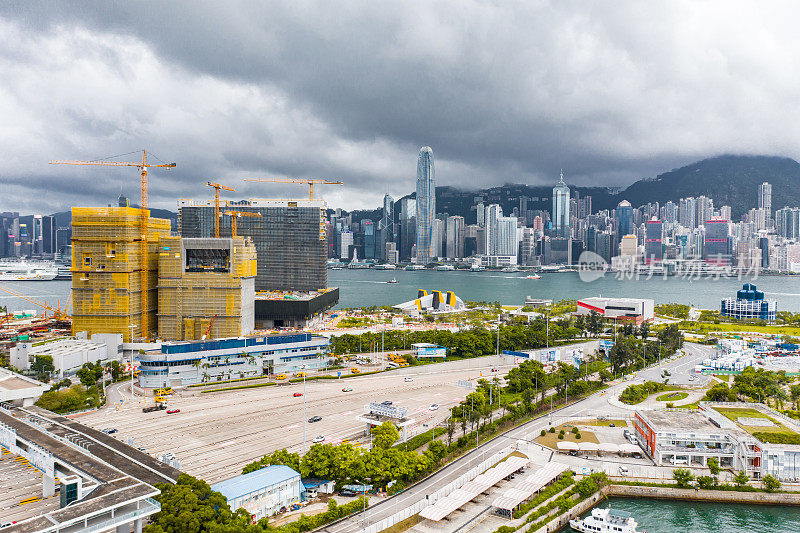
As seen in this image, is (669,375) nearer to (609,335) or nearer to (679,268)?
(609,335)

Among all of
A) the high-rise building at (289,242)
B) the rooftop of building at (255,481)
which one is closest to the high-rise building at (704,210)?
the high-rise building at (289,242)

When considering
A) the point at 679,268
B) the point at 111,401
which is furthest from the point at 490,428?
the point at 679,268

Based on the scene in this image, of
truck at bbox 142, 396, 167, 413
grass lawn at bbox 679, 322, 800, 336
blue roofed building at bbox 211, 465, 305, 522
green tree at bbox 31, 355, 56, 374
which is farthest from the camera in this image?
grass lawn at bbox 679, 322, 800, 336

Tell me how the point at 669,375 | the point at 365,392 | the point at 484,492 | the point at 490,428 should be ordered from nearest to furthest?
the point at 484,492 → the point at 490,428 → the point at 365,392 → the point at 669,375

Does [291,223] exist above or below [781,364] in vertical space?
above

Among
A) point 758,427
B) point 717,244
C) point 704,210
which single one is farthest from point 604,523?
point 704,210

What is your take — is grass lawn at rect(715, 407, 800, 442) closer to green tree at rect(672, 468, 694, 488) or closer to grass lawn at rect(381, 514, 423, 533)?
green tree at rect(672, 468, 694, 488)

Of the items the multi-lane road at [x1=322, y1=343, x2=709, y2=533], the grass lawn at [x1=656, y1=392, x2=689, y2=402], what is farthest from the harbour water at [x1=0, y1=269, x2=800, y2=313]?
the grass lawn at [x1=656, y1=392, x2=689, y2=402]
